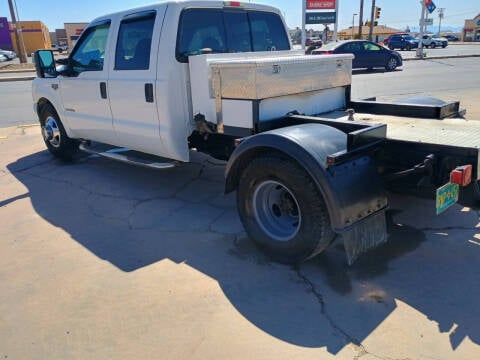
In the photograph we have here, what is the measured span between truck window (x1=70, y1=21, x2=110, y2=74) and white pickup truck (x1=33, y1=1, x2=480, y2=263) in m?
0.02

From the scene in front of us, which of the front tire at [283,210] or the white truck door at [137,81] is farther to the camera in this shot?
the white truck door at [137,81]

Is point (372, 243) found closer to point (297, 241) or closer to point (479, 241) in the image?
point (297, 241)

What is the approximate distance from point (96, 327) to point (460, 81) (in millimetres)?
17310

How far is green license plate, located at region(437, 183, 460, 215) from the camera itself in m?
2.96

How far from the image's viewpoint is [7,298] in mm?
3381

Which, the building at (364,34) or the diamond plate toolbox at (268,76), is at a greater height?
the diamond plate toolbox at (268,76)

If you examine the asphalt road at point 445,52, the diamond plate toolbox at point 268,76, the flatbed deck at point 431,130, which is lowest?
the asphalt road at point 445,52

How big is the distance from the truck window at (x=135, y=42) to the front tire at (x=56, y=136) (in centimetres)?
213

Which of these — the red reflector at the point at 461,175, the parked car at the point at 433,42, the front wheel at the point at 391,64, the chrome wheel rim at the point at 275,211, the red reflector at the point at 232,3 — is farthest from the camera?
the parked car at the point at 433,42

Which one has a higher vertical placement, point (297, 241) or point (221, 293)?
point (297, 241)

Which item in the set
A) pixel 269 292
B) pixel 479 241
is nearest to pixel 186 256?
pixel 269 292

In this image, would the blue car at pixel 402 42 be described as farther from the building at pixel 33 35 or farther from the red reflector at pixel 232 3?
the red reflector at pixel 232 3

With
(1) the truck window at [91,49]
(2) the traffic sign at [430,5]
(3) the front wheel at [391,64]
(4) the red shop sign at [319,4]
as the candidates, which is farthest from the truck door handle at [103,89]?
(2) the traffic sign at [430,5]

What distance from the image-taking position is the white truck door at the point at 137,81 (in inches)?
186
